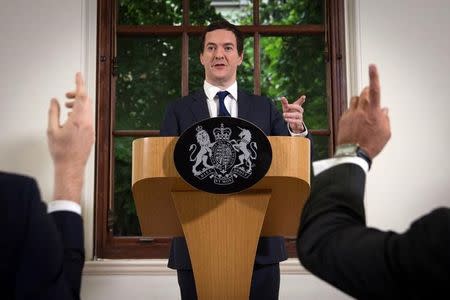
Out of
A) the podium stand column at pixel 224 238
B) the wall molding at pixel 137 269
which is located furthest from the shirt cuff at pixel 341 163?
the wall molding at pixel 137 269

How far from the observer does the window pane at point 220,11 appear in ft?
11.3

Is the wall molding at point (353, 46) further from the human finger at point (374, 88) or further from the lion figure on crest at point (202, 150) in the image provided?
the human finger at point (374, 88)

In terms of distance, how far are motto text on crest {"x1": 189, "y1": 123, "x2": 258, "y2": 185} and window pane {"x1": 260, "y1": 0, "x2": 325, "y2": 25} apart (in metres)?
2.01

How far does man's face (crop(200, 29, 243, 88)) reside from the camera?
2400 mm

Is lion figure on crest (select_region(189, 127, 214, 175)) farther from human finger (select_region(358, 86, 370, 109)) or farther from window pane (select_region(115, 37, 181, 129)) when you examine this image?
window pane (select_region(115, 37, 181, 129))

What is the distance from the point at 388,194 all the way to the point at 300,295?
64 centimetres

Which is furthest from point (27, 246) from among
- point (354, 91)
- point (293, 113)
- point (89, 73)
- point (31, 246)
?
point (354, 91)

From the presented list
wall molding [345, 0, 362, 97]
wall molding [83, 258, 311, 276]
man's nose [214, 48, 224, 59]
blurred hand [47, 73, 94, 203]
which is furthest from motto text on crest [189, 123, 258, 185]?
wall molding [345, 0, 362, 97]

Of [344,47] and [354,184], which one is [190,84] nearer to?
[344,47]

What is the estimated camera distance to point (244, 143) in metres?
1.66

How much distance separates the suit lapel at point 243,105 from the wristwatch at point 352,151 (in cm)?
131

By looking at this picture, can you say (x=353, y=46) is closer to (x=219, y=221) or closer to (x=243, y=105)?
(x=243, y=105)

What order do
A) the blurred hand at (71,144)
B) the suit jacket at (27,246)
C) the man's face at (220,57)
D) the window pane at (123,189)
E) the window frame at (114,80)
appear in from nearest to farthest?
1. the suit jacket at (27,246)
2. the blurred hand at (71,144)
3. the man's face at (220,57)
4. the window frame at (114,80)
5. the window pane at (123,189)

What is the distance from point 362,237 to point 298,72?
118 inches
